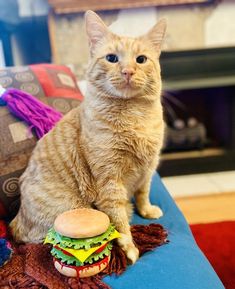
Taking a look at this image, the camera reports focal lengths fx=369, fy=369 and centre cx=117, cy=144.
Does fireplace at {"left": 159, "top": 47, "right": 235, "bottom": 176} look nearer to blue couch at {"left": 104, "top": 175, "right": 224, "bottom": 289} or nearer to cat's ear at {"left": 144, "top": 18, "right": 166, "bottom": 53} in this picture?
cat's ear at {"left": 144, "top": 18, "right": 166, "bottom": 53}

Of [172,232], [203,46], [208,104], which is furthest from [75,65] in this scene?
[172,232]

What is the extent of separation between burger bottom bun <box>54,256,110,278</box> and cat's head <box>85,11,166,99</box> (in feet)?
1.53

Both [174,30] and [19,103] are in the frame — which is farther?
[174,30]

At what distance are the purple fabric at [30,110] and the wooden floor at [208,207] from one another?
108 centimetres

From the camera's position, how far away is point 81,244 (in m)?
0.88

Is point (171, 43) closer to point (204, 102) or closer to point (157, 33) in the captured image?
point (204, 102)

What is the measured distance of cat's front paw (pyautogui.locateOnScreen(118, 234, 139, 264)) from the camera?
3.19ft

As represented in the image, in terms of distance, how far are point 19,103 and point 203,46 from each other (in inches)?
60.7

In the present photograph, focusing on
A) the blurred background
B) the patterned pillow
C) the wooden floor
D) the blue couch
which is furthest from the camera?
the blurred background

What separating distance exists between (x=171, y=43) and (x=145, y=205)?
58.2 inches

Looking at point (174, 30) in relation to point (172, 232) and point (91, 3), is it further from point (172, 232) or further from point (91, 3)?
point (172, 232)

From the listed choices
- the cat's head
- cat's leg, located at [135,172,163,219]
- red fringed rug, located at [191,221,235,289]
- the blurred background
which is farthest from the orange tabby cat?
the blurred background

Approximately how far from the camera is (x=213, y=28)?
2414 mm

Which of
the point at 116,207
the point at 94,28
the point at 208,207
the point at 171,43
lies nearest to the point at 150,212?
the point at 116,207
